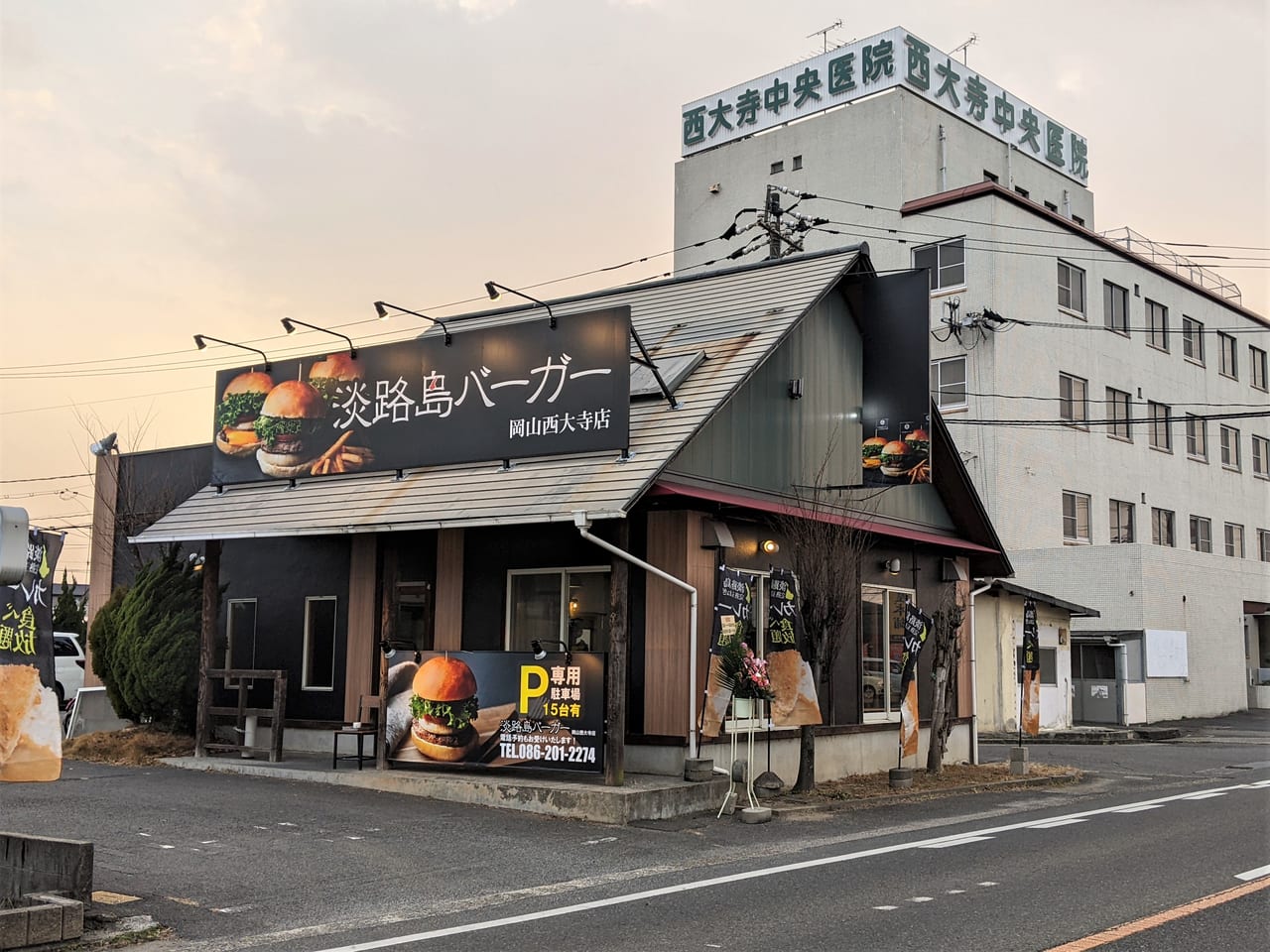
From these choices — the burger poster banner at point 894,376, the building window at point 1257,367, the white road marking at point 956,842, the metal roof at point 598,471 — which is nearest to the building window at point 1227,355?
the building window at point 1257,367

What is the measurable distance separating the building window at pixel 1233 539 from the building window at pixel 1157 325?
8216 millimetres

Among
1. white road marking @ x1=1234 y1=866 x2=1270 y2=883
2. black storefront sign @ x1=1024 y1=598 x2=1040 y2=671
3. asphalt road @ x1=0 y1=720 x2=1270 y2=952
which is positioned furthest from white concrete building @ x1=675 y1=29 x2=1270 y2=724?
white road marking @ x1=1234 y1=866 x2=1270 y2=883

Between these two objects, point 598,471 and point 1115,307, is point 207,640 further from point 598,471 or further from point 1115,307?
point 1115,307

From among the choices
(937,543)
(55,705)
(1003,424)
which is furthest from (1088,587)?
(55,705)

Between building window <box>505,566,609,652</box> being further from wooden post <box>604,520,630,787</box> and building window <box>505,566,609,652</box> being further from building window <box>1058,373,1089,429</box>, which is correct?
building window <box>1058,373,1089,429</box>

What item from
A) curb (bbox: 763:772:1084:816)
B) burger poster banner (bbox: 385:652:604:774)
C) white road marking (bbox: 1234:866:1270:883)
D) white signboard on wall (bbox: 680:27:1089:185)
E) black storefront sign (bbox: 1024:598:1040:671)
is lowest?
curb (bbox: 763:772:1084:816)

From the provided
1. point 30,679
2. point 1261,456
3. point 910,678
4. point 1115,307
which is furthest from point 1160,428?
point 30,679

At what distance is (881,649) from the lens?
18.3 m

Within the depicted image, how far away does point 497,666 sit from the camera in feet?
47.8

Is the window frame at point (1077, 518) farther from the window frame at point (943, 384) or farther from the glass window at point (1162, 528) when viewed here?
the window frame at point (943, 384)

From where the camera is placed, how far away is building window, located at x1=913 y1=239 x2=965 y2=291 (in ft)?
122

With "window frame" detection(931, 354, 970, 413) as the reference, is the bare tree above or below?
below

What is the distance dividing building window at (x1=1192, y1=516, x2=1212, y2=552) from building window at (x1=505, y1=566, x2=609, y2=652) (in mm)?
34005

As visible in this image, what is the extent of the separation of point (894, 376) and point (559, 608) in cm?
613
